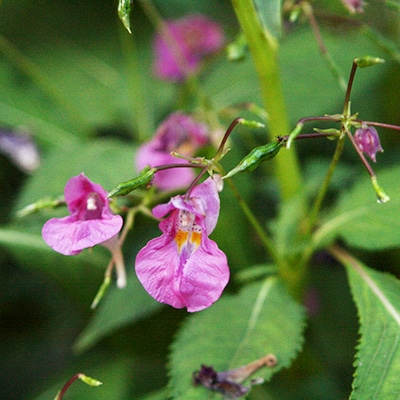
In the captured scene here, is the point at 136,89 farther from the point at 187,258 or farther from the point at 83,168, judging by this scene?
the point at 187,258

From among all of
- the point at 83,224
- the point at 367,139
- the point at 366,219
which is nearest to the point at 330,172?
the point at 367,139

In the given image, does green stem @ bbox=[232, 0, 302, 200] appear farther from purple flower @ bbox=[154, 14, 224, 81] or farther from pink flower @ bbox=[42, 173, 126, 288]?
purple flower @ bbox=[154, 14, 224, 81]

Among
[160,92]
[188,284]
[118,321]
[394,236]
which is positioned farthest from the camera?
[160,92]

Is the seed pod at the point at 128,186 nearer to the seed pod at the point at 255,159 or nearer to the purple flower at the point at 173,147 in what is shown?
the seed pod at the point at 255,159

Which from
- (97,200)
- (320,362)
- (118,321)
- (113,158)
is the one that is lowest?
(320,362)

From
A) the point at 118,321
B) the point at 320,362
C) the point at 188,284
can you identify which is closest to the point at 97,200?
the point at 188,284

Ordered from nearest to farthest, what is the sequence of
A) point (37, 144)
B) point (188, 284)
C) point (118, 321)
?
1. point (188, 284)
2. point (118, 321)
3. point (37, 144)

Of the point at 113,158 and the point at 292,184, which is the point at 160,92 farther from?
the point at 292,184
